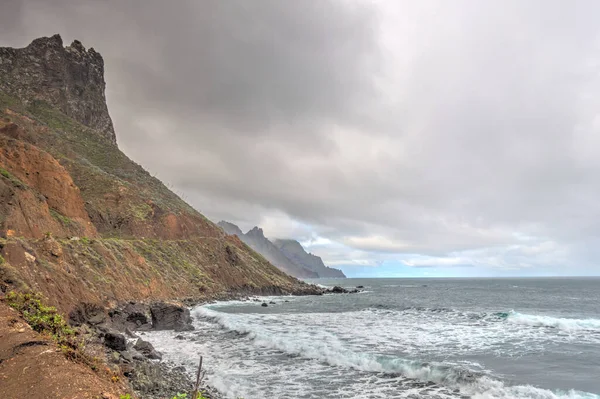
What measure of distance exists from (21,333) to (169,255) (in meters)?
53.1

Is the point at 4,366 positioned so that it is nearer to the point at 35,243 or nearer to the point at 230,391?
the point at 230,391

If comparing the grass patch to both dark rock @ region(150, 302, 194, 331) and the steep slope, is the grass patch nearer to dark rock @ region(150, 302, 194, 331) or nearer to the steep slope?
the steep slope

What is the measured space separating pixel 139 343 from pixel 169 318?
9.30 metres

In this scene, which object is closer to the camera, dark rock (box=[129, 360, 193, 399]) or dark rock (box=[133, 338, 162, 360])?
dark rock (box=[129, 360, 193, 399])

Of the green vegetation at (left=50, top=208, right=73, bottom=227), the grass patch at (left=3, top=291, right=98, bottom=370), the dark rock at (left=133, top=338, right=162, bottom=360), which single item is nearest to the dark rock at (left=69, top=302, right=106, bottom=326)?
the dark rock at (left=133, top=338, right=162, bottom=360)

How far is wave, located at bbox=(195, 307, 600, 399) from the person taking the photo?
1446cm

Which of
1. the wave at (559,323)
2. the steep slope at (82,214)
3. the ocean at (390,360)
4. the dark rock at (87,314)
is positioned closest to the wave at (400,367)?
the ocean at (390,360)

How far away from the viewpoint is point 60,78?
308 ft

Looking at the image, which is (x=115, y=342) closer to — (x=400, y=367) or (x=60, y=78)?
(x=400, y=367)

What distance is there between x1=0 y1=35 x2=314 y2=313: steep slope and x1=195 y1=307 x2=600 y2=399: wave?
14.6 m

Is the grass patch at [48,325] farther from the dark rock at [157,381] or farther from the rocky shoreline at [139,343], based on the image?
the dark rock at [157,381]

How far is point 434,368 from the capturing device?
17.1 meters

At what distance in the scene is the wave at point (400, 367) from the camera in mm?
14461

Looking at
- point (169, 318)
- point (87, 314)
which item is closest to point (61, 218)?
point (87, 314)
